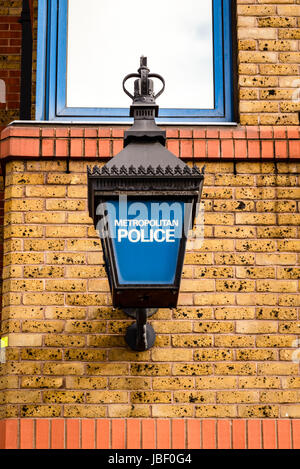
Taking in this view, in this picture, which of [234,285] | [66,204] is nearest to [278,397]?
[234,285]

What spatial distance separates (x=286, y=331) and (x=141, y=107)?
1.54 meters

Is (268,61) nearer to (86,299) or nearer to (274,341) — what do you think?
(274,341)

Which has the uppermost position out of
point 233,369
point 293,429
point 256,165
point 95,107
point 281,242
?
point 95,107

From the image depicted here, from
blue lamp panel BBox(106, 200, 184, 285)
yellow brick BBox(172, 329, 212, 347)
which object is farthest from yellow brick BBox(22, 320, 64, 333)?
blue lamp panel BBox(106, 200, 184, 285)

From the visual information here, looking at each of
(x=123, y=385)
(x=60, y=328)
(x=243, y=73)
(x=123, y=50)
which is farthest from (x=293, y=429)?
(x=123, y=50)

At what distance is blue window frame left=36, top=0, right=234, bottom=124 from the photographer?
5.46 meters

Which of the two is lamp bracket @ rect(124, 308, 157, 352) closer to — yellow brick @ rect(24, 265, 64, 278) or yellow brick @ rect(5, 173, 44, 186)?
yellow brick @ rect(24, 265, 64, 278)

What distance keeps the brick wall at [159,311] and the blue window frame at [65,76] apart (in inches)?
10.7

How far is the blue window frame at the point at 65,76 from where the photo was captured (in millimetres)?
5465

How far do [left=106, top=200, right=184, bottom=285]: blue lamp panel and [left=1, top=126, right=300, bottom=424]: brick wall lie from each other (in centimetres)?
105

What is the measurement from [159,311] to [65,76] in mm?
1631

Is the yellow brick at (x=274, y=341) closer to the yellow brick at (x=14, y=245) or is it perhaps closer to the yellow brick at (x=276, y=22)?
the yellow brick at (x=14, y=245)

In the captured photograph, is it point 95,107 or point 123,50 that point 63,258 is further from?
point 123,50

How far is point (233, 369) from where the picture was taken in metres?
4.88
